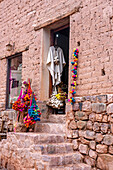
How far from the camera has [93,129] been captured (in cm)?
464

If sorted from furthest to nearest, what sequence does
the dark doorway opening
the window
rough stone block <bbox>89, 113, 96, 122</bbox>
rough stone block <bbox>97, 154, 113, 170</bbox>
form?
the window → the dark doorway opening → rough stone block <bbox>89, 113, 96, 122</bbox> → rough stone block <bbox>97, 154, 113, 170</bbox>

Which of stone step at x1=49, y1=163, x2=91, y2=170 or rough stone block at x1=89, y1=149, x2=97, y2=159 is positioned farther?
rough stone block at x1=89, y1=149, x2=97, y2=159

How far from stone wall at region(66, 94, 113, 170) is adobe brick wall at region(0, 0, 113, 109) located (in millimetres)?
311

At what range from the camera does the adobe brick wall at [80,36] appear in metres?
4.91

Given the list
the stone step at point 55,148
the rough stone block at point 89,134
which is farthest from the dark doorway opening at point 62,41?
the rough stone block at point 89,134

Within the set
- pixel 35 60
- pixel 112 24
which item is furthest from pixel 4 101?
pixel 112 24

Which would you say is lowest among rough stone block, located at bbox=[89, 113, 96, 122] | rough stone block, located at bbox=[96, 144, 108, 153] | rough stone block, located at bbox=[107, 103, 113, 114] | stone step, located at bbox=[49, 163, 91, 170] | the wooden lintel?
stone step, located at bbox=[49, 163, 91, 170]

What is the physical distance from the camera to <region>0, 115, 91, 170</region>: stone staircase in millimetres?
4359

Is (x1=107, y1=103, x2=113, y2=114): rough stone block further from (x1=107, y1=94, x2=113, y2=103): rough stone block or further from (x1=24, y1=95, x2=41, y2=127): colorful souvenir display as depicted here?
(x1=24, y1=95, x2=41, y2=127): colorful souvenir display

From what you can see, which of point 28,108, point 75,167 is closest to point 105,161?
point 75,167

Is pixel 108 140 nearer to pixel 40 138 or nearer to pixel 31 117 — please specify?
pixel 40 138

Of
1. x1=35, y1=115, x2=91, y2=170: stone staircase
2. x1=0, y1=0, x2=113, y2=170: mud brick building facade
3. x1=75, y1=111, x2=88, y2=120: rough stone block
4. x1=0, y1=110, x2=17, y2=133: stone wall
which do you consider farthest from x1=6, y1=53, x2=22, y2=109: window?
x1=75, y1=111, x2=88, y2=120: rough stone block

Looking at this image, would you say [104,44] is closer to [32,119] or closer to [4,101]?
[32,119]

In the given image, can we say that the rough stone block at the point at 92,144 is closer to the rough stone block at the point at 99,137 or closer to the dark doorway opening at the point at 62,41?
the rough stone block at the point at 99,137
